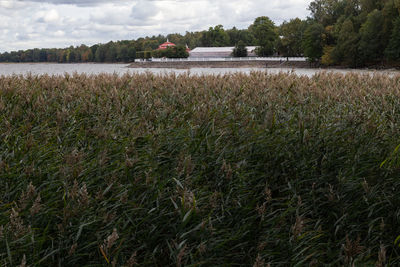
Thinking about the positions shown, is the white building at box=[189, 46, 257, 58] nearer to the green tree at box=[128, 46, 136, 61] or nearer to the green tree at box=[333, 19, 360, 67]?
the green tree at box=[128, 46, 136, 61]

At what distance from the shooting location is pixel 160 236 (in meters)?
4.08

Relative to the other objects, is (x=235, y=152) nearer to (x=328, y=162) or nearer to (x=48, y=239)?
(x=328, y=162)

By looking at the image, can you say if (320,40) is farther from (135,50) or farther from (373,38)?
(135,50)

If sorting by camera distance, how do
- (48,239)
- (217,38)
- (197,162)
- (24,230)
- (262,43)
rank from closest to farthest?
(24,230)
(48,239)
(197,162)
(262,43)
(217,38)

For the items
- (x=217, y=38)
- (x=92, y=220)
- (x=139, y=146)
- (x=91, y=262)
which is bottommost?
(x=91, y=262)

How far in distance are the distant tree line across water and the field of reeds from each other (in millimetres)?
57545

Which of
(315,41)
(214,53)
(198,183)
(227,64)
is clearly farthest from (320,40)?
(198,183)

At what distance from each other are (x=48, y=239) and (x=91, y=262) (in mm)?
457

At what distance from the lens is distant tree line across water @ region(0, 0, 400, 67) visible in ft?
205

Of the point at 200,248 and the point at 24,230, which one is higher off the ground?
the point at 24,230

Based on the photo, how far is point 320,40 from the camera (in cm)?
8075

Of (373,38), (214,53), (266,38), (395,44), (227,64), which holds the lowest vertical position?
(227,64)

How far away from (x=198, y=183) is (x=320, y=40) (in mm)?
81548

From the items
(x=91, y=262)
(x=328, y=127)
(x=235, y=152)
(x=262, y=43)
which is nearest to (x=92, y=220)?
(x=91, y=262)
